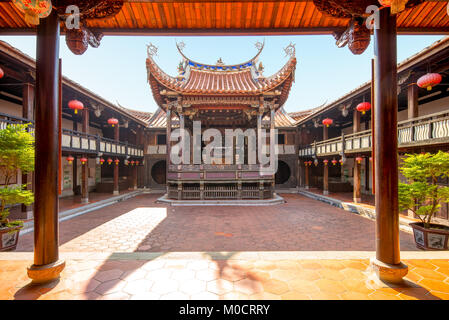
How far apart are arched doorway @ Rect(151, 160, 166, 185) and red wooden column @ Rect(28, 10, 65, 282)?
48.7 ft

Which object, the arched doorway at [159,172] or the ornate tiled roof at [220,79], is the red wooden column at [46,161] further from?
the arched doorway at [159,172]

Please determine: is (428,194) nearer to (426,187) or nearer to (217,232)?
(426,187)

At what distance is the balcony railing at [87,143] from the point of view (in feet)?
23.7

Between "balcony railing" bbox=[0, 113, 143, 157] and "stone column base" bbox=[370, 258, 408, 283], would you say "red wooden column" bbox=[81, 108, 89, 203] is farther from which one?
"stone column base" bbox=[370, 258, 408, 283]

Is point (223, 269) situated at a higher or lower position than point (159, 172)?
A: lower

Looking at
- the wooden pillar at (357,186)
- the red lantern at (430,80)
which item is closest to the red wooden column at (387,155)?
the red lantern at (430,80)

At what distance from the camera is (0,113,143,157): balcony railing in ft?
23.7

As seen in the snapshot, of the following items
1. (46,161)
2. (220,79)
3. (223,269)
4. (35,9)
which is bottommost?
(223,269)

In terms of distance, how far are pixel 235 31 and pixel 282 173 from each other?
1511cm

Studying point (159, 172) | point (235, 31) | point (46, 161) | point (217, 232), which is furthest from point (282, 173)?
point (46, 161)

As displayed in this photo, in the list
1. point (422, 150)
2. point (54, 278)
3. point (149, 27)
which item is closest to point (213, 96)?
point (149, 27)

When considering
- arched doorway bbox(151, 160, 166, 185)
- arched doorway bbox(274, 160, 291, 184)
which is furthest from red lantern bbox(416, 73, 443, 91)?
arched doorway bbox(151, 160, 166, 185)

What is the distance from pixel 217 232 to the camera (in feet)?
19.8
